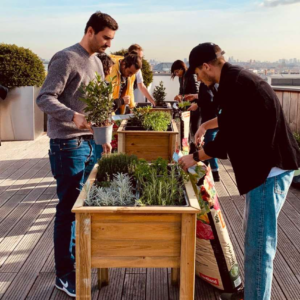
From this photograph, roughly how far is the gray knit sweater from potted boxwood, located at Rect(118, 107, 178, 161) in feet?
5.17

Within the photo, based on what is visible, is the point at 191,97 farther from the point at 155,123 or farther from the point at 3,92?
the point at 3,92

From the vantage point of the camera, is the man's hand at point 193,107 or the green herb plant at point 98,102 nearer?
the green herb plant at point 98,102

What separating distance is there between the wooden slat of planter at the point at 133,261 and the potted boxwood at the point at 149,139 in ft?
7.26

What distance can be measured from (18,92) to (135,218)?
674cm

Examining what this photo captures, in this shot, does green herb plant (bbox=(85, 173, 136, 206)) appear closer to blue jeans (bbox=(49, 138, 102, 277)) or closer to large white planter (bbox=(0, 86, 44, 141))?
blue jeans (bbox=(49, 138, 102, 277))

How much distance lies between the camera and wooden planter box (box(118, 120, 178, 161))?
424cm

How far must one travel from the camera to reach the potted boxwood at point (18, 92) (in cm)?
791

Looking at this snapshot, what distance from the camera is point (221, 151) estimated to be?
220 cm

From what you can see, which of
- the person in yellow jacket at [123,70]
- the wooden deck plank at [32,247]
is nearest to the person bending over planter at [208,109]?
the person in yellow jacket at [123,70]

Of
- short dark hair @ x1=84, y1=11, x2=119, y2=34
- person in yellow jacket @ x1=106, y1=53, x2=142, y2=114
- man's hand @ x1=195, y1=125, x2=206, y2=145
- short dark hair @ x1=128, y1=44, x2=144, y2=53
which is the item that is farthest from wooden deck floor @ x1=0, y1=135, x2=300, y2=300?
short dark hair @ x1=128, y1=44, x2=144, y2=53

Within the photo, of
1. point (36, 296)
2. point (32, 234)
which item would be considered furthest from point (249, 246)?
point (32, 234)

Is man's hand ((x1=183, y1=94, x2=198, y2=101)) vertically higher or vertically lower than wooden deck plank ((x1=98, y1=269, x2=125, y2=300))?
higher

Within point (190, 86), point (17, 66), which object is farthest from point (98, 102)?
point (17, 66)

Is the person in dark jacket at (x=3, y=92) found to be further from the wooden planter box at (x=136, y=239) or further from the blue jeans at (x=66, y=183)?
the wooden planter box at (x=136, y=239)
